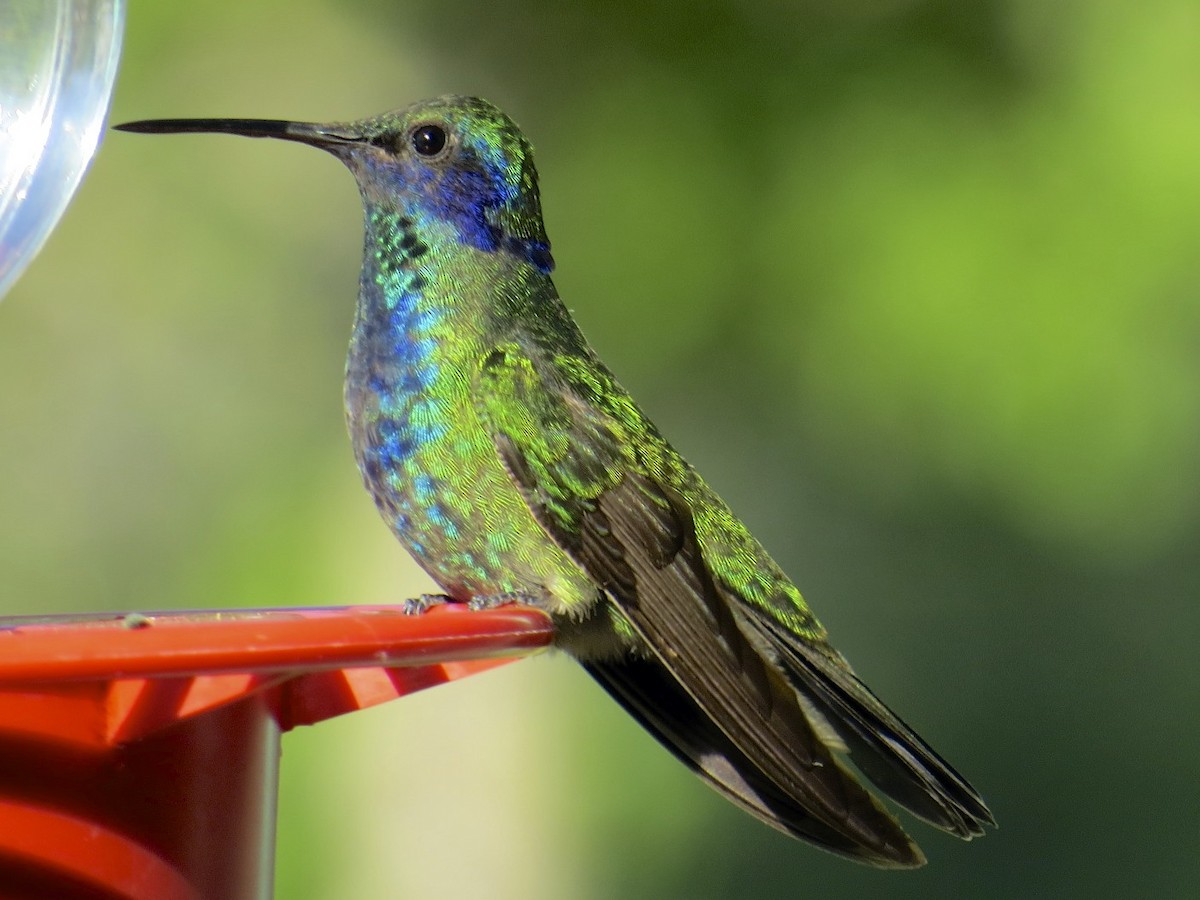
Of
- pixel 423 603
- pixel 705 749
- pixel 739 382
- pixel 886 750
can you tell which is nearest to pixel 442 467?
pixel 423 603

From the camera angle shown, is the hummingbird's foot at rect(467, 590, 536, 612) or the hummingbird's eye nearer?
the hummingbird's foot at rect(467, 590, 536, 612)

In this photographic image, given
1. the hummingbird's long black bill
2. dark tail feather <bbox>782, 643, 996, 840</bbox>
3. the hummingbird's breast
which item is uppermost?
the hummingbird's long black bill

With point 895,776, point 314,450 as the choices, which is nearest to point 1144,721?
point 314,450

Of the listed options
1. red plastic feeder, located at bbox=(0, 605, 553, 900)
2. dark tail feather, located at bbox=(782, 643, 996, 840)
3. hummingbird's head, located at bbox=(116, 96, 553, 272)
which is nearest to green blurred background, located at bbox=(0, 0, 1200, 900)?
hummingbird's head, located at bbox=(116, 96, 553, 272)

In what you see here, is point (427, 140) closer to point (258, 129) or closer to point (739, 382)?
point (258, 129)

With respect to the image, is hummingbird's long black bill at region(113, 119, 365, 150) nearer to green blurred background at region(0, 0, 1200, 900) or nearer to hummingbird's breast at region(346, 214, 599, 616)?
hummingbird's breast at region(346, 214, 599, 616)

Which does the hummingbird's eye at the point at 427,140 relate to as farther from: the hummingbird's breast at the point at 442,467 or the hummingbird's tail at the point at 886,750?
the hummingbird's tail at the point at 886,750
